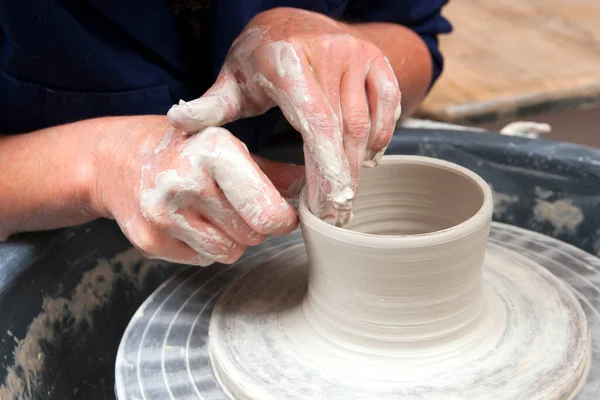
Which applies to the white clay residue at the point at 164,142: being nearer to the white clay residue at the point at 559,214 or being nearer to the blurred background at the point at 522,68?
the white clay residue at the point at 559,214

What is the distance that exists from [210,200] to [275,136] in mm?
644

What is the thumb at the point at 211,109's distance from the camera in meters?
0.78

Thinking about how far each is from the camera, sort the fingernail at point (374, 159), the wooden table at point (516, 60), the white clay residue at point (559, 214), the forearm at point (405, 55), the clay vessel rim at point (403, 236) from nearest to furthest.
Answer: the clay vessel rim at point (403, 236), the fingernail at point (374, 159), the white clay residue at point (559, 214), the forearm at point (405, 55), the wooden table at point (516, 60)

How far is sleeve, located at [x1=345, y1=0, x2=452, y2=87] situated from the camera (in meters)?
1.45

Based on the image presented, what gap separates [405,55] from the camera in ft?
4.57

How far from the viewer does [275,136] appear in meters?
1.42

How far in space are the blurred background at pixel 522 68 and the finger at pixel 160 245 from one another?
1.15 m

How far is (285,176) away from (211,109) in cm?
18

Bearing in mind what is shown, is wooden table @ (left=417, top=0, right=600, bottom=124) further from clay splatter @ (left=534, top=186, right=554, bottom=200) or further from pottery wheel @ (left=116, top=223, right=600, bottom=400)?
pottery wheel @ (left=116, top=223, right=600, bottom=400)

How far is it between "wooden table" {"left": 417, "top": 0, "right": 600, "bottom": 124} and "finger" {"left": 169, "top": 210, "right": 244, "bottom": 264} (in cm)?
115

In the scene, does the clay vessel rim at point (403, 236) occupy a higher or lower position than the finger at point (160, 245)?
higher

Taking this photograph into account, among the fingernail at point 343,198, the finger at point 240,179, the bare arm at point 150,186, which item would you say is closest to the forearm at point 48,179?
the bare arm at point 150,186

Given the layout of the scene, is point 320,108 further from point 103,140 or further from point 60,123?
point 60,123

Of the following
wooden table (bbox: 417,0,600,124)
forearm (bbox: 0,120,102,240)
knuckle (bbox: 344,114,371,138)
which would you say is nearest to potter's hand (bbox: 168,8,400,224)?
knuckle (bbox: 344,114,371,138)
